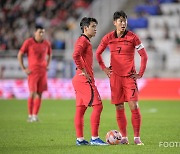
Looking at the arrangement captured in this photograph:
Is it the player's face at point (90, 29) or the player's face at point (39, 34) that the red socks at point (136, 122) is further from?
the player's face at point (39, 34)

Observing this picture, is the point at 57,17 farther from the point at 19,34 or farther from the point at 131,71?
the point at 131,71

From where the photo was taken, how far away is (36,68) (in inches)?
719

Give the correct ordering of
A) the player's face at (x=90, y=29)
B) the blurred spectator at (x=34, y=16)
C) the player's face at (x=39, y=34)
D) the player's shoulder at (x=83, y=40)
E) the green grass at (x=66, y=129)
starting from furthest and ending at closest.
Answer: the blurred spectator at (x=34, y=16), the player's face at (x=39, y=34), the player's face at (x=90, y=29), the player's shoulder at (x=83, y=40), the green grass at (x=66, y=129)

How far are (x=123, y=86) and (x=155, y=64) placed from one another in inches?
675

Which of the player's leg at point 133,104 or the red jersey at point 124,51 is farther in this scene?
the red jersey at point 124,51

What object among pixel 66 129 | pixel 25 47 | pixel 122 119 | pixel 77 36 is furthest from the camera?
pixel 77 36

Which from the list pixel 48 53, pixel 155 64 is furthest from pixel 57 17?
pixel 48 53

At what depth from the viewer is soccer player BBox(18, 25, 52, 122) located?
18.0 meters

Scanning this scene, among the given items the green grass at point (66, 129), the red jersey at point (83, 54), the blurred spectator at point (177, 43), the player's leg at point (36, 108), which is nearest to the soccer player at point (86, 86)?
the red jersey at point (83, 54)

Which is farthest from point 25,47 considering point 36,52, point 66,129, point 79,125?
point 79,125

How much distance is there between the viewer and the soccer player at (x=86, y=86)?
11703mm

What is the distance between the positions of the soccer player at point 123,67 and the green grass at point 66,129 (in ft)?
2.22

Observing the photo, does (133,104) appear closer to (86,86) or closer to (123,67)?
(123,67)

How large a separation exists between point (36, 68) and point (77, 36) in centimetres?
1405
